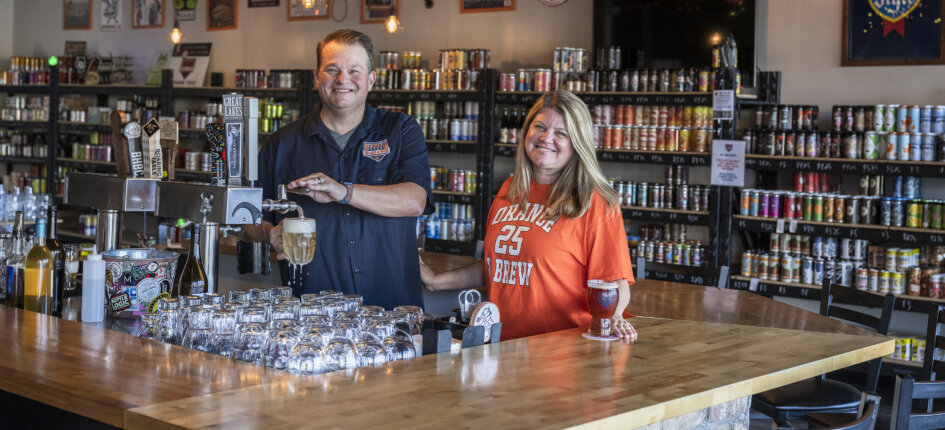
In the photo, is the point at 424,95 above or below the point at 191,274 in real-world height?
above

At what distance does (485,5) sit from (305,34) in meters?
1.98

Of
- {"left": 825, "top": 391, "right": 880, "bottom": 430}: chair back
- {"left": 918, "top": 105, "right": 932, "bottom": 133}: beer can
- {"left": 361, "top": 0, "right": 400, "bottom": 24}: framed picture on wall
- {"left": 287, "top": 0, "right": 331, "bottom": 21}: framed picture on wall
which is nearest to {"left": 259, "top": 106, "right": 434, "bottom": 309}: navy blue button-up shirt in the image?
{"left": 825, "top": 391, "right": 880, "bottom": 430}: chair back

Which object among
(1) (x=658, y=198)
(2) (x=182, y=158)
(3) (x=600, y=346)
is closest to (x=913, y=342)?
(1) (x=658, y=198)

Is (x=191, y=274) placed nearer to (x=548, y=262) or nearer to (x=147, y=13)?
(x=548, y=262)

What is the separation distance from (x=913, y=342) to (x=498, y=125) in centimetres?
335

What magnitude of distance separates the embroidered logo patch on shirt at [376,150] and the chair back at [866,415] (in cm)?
185

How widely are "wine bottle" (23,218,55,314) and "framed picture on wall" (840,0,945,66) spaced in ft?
17.6

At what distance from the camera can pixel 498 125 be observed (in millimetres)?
7695

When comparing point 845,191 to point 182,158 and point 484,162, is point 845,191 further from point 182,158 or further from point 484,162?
point 182,158

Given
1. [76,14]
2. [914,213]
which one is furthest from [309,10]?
[914,213]

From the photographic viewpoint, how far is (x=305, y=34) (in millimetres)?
9156

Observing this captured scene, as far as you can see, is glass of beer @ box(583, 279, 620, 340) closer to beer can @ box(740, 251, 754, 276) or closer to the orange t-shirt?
the orange t-shirt

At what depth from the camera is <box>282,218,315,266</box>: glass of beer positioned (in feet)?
8.84

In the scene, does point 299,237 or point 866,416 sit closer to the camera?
point 866,416
